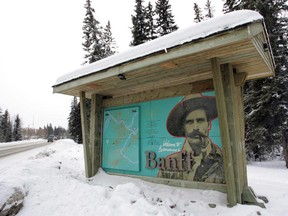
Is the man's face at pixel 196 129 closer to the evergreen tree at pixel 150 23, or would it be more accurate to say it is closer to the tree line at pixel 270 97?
the tree line at pixel 270 97

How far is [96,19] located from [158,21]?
560 cm

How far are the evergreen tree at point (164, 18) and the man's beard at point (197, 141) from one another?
41.5 ft

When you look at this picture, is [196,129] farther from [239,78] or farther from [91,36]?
[91,36]

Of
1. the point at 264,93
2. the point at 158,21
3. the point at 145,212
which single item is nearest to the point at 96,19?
the point at 158,21

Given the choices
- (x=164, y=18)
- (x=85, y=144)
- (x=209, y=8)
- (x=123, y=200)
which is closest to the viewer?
(x=123, y=200)

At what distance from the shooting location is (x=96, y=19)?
1662 cm

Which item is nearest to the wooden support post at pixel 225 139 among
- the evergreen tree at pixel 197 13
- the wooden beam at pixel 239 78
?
the wooden beam at pixel 239 78

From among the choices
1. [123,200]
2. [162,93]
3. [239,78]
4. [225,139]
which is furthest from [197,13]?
[123,200]

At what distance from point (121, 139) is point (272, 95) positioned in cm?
721

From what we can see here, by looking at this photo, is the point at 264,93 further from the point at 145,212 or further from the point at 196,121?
the point at 145,212

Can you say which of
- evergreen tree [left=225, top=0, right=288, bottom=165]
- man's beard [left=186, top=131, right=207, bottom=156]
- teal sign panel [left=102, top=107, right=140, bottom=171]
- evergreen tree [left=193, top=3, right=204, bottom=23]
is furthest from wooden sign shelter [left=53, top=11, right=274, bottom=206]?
evergreen tree [left=193, top=3, right=204, bottom=23]

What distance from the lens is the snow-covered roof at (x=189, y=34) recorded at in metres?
2.70

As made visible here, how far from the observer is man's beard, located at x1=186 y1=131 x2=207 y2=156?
168 inches

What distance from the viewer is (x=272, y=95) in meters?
8.46
